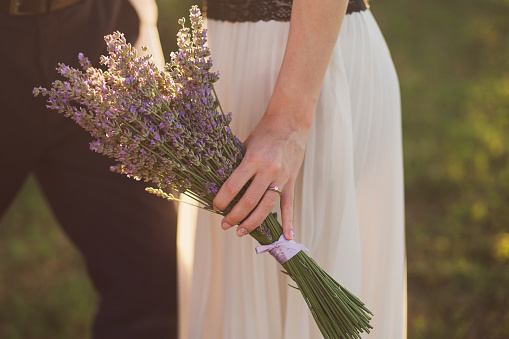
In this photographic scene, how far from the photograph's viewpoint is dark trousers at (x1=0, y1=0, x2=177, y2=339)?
5.45 feet

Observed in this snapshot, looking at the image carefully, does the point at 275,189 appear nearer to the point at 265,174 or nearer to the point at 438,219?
the point at 265,174

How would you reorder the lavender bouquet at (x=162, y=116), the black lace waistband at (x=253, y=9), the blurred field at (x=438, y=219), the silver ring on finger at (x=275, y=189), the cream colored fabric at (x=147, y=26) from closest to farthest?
the lavender bouquet at (x=162, y=116)
the silver ring on finger at (x=275, y=189)
the black lace waistband at (x=253, y=9)
the cream colored fabric at (x=147, y=26)
the blurred field at (x=438, y=219)

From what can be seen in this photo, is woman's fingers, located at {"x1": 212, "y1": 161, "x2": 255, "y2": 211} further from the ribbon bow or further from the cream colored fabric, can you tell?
the cream colored fabric

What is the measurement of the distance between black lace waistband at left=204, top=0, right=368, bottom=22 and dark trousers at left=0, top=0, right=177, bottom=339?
11.1 inches

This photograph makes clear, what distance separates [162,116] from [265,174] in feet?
0.91

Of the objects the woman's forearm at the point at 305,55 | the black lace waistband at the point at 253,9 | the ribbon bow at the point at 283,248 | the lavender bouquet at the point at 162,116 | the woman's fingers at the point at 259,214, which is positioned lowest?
the ribbon bow at the point at 283,248

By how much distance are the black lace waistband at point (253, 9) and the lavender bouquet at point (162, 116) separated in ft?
1.13

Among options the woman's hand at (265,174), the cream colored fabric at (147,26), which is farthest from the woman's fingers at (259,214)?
the cream colored fabric at (147,26)

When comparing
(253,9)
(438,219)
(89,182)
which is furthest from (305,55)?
(438,219)

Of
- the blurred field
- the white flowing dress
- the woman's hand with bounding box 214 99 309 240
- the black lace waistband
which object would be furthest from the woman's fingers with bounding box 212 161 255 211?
the blurred field

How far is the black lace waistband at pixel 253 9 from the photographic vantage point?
160 centimetres

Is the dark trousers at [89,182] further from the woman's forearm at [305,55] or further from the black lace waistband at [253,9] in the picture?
the woman's forearm at [305,55]

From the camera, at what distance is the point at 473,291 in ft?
9.92

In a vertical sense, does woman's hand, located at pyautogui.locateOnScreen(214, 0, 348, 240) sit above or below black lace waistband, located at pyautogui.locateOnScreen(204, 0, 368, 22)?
below
